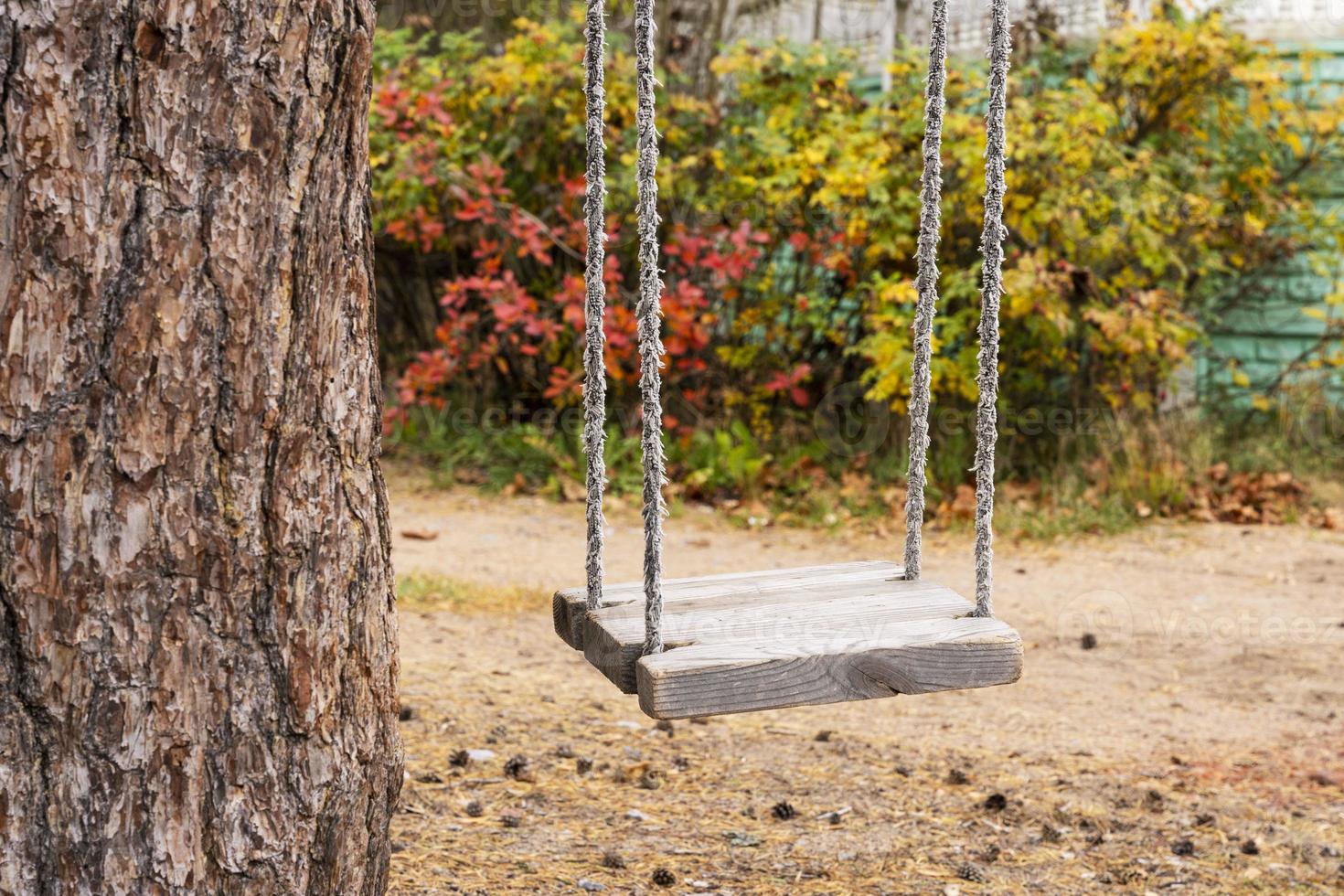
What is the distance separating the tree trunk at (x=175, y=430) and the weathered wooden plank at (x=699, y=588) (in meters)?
0.51

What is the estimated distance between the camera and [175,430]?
5.86 ft

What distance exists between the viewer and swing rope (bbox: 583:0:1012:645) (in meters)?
2.11

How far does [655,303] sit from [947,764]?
219 centimetres

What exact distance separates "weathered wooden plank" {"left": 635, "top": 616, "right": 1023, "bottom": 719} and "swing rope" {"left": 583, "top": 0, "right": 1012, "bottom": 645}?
10cm

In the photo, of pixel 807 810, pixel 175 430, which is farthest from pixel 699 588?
pixel 807 810

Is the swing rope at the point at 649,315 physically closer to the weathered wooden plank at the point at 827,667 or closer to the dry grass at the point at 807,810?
the weathered wooden plank at the point at 827,667

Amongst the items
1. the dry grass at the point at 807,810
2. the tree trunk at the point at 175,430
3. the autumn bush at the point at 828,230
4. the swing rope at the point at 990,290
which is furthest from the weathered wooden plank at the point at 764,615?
the autumn bush at the point at 828,230

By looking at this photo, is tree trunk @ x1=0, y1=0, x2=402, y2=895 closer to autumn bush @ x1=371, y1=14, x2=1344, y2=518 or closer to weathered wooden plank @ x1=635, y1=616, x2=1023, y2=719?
weathered wooden plank @ x1=635, y1=616, x2=1023, y2=719

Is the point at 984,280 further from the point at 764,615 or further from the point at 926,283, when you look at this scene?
the point at 764,615

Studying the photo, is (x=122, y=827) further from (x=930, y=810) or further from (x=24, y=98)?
(x=930, y=810)

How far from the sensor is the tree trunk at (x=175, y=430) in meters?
1.74

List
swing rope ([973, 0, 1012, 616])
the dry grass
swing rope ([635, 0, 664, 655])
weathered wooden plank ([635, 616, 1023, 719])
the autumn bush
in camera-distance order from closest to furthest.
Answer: weathered wooden plank ([635, 616, 1023, 719]) < swing rope ([635, 0, 664, 655]) < swing rope ([973, 0, 1012, 616]) < the dry grass < the autumn bush

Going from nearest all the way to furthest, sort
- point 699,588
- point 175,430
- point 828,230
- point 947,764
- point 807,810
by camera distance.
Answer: point 175,430
point 699,588
point 807,810
point 947,764
point 828,230

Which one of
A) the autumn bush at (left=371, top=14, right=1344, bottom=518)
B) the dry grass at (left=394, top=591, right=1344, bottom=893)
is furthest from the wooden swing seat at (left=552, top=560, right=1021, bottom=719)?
the autumn bush at (left=371, top=14, right=1344, bottom=518)
